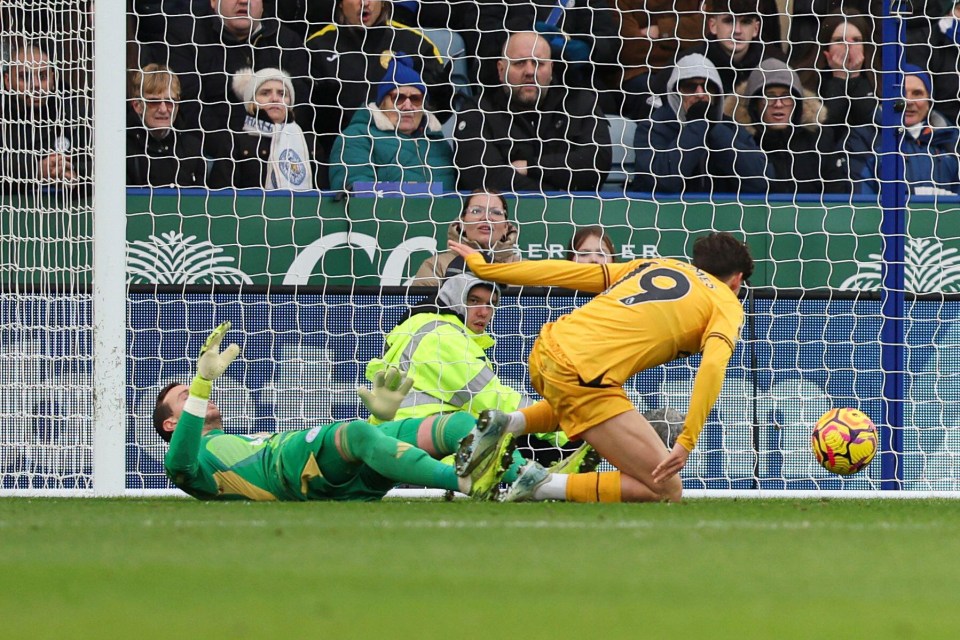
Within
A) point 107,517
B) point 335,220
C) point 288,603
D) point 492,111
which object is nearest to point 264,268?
point 335,220

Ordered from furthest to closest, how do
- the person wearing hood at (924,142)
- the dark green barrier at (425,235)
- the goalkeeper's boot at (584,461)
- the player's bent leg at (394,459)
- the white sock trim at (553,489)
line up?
the person wearing hood at (924,142), the dark green barrier at (425,235), the goalkeeper's boot at (584,461), the white sock trim at (553,489), the player's bent leg at (394,459)

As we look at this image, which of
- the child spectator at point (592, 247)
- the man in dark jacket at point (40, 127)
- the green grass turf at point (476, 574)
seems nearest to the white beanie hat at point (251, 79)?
the man in dark jacket at point (40, 127)

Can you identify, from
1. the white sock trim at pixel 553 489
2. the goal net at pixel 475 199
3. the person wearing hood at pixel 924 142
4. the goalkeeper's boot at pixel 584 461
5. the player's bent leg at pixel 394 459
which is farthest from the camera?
the person wearing hood at pixel 924 142


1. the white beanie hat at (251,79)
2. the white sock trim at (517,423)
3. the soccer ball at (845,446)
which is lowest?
the soccer ball at (845,446)

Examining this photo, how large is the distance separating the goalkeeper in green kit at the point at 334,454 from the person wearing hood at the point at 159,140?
2375 mm

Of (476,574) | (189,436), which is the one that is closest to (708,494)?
(189,436)

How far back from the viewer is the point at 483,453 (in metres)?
5.62

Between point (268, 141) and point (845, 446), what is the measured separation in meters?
3.82

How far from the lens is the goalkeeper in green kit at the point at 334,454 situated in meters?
5.61

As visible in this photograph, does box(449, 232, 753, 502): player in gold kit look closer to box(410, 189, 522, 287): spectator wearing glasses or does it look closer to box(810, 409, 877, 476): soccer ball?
box(810, 409, 877, 476): soccer ball

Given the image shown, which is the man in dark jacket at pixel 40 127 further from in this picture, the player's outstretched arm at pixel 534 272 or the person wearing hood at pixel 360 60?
the player's outstretched arm at pixel 534 272

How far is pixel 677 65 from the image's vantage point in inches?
352

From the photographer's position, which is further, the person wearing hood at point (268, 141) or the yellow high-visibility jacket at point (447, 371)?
the person wearing hood at point (268, 141)

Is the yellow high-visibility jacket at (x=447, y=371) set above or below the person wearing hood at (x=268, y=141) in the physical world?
below
